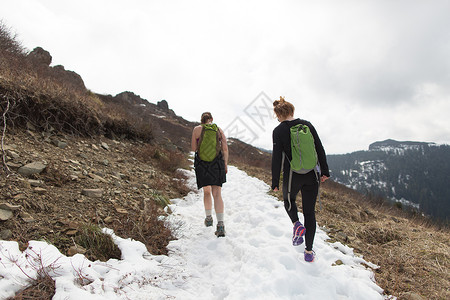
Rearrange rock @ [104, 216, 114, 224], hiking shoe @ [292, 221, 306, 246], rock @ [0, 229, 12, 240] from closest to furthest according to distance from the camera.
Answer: rock @ [0, 229, 12, 240]
hiking shoe @ [292, 221, 306, 246]
rock @ [104, 216, 114, 224]

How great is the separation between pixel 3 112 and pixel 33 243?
10.00ft

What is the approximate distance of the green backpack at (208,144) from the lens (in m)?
3.30

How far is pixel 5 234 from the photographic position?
1.92 metres

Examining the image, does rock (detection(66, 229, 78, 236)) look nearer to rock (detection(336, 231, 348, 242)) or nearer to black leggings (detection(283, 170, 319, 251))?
black leggings (detection(283, 170, 319, 251))

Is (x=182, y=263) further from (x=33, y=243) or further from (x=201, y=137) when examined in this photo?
(x=201, y=137)

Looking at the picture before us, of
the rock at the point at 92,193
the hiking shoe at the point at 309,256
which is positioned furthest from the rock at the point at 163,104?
the hiking shoe at the point at 309,256

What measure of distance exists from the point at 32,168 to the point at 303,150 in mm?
3677

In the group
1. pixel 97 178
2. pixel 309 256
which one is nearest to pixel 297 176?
pixel 309 256

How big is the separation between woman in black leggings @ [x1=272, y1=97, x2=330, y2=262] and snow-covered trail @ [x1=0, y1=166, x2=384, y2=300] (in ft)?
1.09

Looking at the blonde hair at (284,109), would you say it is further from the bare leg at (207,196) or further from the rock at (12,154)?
the rock at (12,154)

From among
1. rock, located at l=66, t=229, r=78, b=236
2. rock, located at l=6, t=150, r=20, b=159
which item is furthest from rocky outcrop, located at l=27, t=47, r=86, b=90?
rock, located at l=66, t=229, r=78, b=236

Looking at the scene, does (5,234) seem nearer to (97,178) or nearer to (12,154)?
(12,154)

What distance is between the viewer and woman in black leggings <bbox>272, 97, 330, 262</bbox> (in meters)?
2.45

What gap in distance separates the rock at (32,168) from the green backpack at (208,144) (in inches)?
91.2
